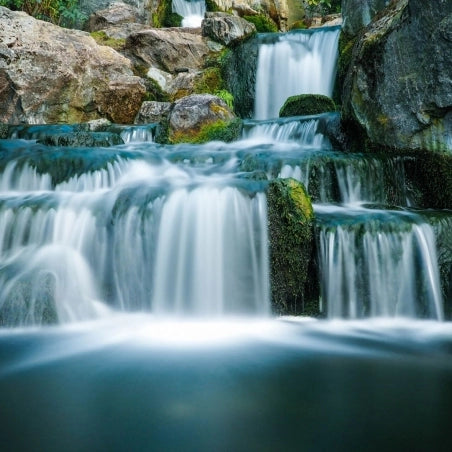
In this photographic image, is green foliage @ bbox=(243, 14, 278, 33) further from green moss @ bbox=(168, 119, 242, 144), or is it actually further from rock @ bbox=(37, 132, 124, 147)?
rock @ bbox=(37, 132, 124, 147)

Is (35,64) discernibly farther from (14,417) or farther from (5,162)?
(14,417)

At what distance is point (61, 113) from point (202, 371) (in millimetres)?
9084

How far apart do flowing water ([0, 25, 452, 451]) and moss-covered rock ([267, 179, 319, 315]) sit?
0.40ft

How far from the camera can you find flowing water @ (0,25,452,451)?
7.39 feet

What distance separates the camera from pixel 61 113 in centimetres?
1048

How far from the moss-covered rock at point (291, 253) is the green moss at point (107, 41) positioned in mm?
10917

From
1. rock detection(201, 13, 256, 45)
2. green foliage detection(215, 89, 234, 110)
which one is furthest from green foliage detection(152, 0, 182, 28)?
green foliage detection(215, 89, 234, 110)

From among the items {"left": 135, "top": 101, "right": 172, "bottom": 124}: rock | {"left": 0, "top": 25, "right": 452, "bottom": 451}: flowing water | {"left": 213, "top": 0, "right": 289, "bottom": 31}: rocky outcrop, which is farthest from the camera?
{"left": 213, "top": 0, "right": 289, "bottom": 31}: rocky outcrop

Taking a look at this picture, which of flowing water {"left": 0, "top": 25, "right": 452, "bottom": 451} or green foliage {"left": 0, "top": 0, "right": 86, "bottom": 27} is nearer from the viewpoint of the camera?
flowing water {"left": 0, "top": 25, "right": 452, "bottom": 451}

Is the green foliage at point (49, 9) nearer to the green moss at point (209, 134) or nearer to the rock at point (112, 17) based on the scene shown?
the rock at point (112, 17)

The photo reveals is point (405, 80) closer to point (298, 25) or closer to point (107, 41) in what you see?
point (107, 41)

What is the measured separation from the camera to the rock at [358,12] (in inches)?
345

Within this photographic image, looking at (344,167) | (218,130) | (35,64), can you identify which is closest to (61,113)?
(35,64)

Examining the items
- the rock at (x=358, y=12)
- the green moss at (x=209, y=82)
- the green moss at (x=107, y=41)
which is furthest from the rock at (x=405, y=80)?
the green moss at (x=107, y=41)
